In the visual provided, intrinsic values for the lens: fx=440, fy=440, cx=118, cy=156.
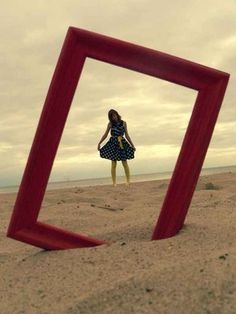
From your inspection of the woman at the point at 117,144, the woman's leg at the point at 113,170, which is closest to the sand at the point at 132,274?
the woman at the point at 117,144

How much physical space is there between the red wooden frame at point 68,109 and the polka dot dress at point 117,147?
464 centimetres

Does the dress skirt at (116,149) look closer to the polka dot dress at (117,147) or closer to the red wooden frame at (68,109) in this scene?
the polka dot dress at (117,147)

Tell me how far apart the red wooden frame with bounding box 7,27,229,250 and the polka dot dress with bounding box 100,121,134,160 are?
4.64 metres

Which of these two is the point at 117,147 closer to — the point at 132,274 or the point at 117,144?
the point at 117,144

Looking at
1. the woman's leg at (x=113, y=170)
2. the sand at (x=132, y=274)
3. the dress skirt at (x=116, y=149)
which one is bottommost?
the sand at (x=132, y=274)

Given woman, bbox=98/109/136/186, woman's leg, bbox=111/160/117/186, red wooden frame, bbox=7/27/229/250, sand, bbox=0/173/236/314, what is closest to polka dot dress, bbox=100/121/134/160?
woman, bbox=98/109/136/186

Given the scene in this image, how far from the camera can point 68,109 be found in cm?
187

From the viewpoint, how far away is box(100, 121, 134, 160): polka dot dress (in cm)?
665

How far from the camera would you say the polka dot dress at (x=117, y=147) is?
262 inches

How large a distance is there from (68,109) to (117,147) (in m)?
4.93

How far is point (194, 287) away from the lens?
141cm

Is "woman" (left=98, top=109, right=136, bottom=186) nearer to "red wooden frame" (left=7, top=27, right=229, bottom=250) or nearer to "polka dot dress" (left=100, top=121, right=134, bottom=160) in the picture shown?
"polka dot dress" (left=100, top=121, right=134, bottom=160)

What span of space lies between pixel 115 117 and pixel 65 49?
4.67 meters

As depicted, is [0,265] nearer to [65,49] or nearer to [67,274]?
[67,274]
